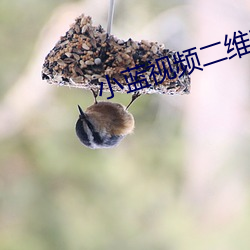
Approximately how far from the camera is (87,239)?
11.1 feet

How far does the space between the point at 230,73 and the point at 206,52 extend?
218 mm

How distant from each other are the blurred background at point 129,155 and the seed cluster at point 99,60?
1.83 m

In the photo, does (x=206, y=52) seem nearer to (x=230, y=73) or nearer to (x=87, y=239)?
(x=230, y=73)

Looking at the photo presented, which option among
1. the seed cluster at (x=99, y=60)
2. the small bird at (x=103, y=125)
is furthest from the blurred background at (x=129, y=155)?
the seed cluster at (x=99, y=60)

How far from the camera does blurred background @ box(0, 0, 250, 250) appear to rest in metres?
3.06

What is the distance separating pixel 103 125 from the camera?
132 cm

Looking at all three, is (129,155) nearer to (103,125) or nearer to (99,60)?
(103,125)

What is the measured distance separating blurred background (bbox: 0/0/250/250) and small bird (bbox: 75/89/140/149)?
171 centimetres

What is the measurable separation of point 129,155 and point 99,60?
2.28 m

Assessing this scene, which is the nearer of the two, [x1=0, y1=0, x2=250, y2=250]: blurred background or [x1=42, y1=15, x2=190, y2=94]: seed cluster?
[x1=42, y1=15, x2=190, y2=94]: seed cluster

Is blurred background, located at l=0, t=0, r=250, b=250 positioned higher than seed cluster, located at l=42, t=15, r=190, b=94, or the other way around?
blurred background, located at l=0, t=0, r=250, b=250

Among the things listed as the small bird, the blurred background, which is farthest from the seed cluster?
the blurred background

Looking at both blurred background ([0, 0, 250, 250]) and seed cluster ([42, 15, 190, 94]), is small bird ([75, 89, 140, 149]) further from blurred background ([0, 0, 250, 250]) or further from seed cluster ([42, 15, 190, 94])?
blurred background ([0, 0, 250, 250])

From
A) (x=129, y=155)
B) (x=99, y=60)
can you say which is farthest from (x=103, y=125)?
(x=129, y=155)
